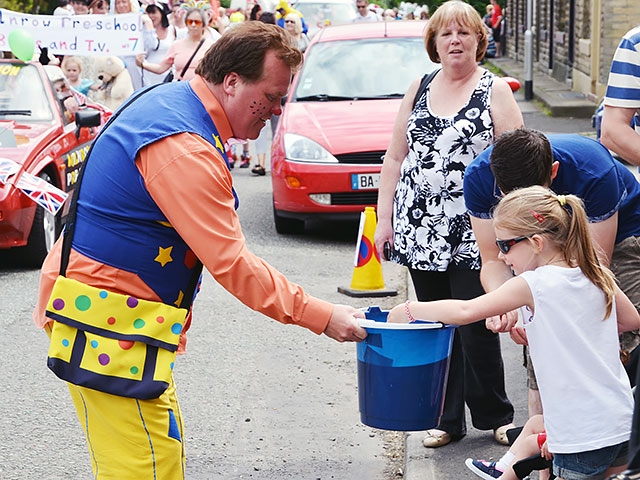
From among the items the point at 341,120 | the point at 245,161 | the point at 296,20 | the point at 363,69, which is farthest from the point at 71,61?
the point at 296,20

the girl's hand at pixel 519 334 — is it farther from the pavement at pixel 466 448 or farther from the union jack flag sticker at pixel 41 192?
the union jack flag sticker at pixel 41 192

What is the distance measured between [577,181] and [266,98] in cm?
120

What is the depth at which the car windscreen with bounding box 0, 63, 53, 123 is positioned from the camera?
33.3ft

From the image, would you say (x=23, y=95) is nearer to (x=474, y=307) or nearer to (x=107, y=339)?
(x=107, y=339)

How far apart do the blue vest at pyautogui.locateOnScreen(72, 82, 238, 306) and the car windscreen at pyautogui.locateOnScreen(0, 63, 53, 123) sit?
703 centimetres

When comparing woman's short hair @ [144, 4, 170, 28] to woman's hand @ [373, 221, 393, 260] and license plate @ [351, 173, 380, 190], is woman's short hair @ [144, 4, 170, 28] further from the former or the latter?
woman's hand @ [373, 221, 393, 260]

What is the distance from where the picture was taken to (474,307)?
3641 millimetres

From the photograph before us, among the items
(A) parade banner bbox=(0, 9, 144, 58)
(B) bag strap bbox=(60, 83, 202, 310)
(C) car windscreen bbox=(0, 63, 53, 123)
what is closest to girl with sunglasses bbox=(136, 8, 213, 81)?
(A) parade banner bbox=(0, 9, 144, 58)

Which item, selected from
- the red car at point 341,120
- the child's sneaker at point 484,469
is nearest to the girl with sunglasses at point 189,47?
the red car at point 341,120

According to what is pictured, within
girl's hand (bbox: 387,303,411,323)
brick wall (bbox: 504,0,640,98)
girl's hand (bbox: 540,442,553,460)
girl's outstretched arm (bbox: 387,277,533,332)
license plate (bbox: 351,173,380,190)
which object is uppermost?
girl's outstretched arm (bbox: 387,277,533,332)

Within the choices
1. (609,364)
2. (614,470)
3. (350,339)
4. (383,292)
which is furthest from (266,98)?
(383,292)

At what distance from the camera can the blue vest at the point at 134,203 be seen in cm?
329

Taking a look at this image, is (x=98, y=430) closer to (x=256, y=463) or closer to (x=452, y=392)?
(x=256, y=463)

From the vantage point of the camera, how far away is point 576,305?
3521 mm
